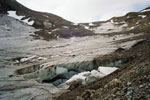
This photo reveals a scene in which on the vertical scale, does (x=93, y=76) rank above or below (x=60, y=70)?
above

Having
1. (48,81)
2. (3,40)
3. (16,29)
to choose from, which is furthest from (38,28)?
(48,81)

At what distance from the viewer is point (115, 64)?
58.2 ft

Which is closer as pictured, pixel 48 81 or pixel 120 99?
pixel 120 99

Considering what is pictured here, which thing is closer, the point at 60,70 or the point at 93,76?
the point at 93,76

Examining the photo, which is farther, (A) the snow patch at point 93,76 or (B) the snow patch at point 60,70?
(B) the snow patch at point 60,70

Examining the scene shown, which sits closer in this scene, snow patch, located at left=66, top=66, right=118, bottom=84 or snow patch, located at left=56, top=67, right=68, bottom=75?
snow patch, located at left=66, top=66, right=118, bottom=84

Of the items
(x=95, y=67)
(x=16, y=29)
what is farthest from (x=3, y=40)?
(x=95, y=67)

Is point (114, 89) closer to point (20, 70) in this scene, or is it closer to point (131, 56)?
point (131, 56)

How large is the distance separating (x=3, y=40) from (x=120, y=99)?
4493 centimetres

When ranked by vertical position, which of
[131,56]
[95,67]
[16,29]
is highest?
[16,29]

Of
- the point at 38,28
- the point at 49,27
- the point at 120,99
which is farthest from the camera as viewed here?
the point at 49,27

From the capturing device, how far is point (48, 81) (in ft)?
61.8

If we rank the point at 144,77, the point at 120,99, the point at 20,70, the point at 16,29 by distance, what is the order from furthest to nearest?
1. the point at 16,29
2. the point at 20,70
3. the point at 144,77
4. the point at 120,99

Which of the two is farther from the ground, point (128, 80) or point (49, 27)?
point (49, 27)
